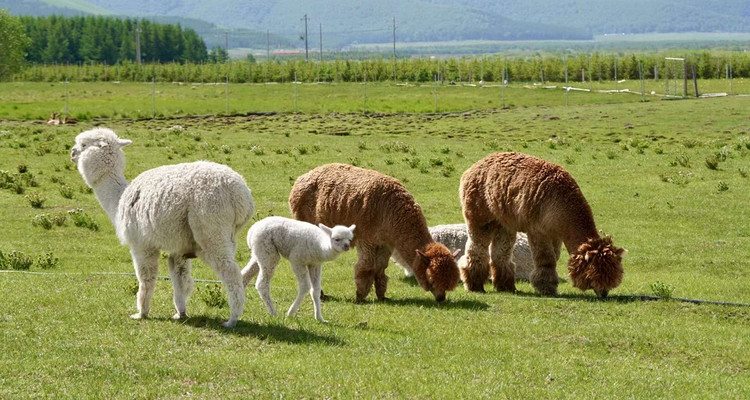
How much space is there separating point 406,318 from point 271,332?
7.63 ft

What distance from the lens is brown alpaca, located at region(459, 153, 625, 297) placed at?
1541cm

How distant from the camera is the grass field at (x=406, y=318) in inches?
393

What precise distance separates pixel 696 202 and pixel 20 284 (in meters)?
17.8

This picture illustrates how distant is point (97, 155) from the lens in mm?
13023

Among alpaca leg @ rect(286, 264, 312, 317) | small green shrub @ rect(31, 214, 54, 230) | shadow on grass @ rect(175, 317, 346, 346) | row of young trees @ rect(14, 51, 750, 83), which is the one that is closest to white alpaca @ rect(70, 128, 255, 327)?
shadow on grass @ rect(175, 317, 346, 346)

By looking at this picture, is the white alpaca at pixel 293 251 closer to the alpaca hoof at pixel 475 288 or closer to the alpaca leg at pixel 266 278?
the alpaca leg at pixel 266 278

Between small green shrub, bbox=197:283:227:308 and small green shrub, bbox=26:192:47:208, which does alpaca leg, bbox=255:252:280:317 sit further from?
small green shrub, bbox=26:192:47:208

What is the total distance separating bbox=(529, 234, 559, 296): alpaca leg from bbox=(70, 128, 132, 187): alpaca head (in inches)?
269

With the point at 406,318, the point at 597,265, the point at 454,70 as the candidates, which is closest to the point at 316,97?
the point at 454,70

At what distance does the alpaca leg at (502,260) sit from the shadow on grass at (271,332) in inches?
231

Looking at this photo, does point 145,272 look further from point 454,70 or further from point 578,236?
point 454,70

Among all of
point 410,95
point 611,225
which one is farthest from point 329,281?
point 410,95

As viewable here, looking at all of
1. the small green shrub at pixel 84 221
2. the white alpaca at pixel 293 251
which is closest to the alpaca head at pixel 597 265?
the white alpaca at pixel 293 251

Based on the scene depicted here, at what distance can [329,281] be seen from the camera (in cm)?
1812
